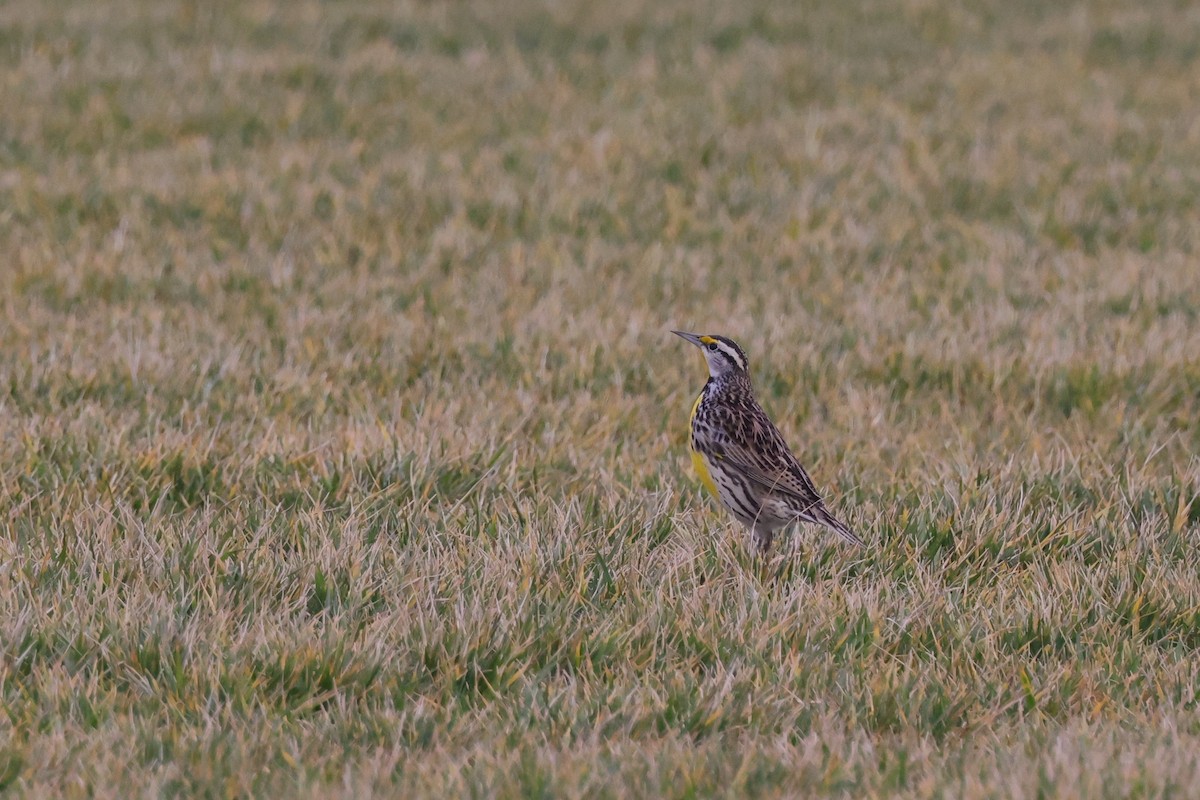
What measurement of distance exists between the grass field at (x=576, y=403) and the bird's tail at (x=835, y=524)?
6cm

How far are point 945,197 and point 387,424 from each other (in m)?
5.34

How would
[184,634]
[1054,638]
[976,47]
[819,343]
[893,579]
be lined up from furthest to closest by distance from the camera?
[976,47] < [819,343] < [893,579] < [1054,638] < [184,634]

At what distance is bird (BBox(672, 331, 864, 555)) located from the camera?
16.1 feet

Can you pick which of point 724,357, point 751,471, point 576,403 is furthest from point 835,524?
point 576,403

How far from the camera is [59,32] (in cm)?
1357

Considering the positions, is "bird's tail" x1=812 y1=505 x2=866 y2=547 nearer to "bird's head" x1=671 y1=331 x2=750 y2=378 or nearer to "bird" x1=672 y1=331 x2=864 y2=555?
"bird" x1=672 y1=331 x2=864 y2=555

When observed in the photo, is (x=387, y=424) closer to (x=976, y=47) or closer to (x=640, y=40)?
(x=640, y=40)

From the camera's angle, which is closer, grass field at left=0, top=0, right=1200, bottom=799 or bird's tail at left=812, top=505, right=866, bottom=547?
grass field at left=0, top=0, right=1200, bottom=799

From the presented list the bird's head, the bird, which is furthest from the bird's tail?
the bird's head

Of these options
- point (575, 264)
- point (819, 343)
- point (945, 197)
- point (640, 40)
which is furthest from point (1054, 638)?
point (640, 40)

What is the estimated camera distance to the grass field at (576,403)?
3756 millimetres

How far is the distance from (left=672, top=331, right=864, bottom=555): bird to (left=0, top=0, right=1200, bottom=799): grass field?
0.09 meters

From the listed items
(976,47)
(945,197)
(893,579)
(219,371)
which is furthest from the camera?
(976,47)

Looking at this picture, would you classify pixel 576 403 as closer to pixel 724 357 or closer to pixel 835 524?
pixel 724 357
